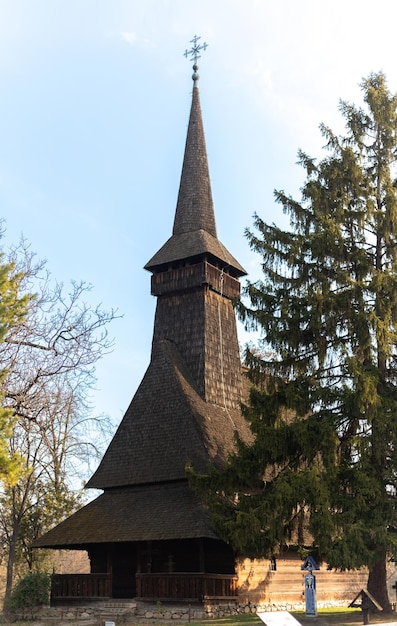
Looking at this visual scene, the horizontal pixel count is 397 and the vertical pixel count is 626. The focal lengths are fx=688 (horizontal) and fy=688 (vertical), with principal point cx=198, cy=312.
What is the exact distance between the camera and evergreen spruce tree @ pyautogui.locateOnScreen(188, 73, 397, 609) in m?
18.0

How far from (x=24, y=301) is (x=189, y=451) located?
967 cm

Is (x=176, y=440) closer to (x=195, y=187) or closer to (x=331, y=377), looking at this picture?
(x=331, y=377)

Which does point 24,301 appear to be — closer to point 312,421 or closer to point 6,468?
point 6,468

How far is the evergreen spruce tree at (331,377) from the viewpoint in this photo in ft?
59.1

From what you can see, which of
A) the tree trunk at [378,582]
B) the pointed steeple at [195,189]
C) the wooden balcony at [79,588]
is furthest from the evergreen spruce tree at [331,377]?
the pointed steeple at [195,189]

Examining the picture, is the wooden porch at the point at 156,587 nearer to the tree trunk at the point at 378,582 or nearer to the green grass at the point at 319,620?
the green grass at the point at 319,620

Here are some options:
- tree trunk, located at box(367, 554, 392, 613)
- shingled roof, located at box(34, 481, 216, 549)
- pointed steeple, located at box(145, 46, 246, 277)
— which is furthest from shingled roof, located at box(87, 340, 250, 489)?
tree trunk, located at box(367, 554, 392, 613)

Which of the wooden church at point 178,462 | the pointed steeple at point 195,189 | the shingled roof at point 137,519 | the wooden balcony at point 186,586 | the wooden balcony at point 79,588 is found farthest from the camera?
the pointed steeple at point 195,189

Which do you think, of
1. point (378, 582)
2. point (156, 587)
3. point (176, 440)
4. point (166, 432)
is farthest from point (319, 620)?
point (166, 432)

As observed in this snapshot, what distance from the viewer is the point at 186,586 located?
20.9 meters

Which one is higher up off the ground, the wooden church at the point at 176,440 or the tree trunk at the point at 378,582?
the wooden church at the point at 176,440

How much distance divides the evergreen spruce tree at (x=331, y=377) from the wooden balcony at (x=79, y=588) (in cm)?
512

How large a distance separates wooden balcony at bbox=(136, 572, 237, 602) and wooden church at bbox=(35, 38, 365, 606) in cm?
3

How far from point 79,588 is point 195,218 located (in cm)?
1691
